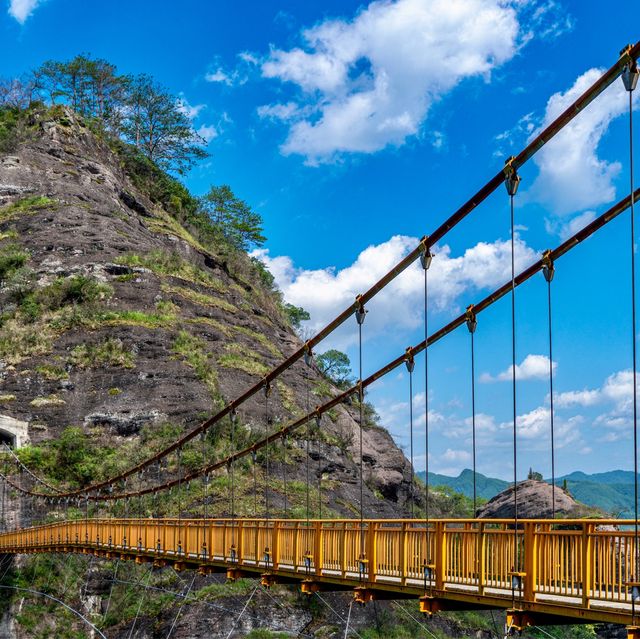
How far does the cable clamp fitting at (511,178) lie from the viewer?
12.5 metres

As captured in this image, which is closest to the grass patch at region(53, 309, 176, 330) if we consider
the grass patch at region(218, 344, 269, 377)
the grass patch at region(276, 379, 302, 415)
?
the grass patch at region(218, 344, 269, 377)

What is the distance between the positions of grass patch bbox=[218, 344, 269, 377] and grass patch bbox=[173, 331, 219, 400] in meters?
1.14

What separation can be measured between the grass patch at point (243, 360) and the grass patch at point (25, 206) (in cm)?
1940

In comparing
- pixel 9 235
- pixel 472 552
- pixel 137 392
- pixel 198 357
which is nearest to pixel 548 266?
pixel 472 552

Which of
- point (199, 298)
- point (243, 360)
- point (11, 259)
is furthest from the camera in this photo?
point (199, 298)

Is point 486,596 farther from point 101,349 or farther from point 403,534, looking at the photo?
point 101,349

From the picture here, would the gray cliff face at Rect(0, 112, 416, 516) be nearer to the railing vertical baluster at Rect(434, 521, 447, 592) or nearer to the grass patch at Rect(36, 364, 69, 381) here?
the grass patch at Rect(36, 364, 69, 381)

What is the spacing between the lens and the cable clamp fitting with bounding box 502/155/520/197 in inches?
493

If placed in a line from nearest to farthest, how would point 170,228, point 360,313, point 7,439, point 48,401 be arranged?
point 360,313 < point 7,439 < point 48,401 < point 170,228

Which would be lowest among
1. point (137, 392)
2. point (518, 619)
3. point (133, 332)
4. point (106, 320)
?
point (518, 619)

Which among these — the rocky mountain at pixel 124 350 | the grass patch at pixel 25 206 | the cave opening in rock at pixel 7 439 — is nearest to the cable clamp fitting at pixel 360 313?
A: the rocky mountain at pixel 124 350

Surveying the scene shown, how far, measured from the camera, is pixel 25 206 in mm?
67188

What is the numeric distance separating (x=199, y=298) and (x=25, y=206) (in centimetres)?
1547

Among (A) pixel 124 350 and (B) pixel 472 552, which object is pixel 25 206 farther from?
(B) pixel 472 552
